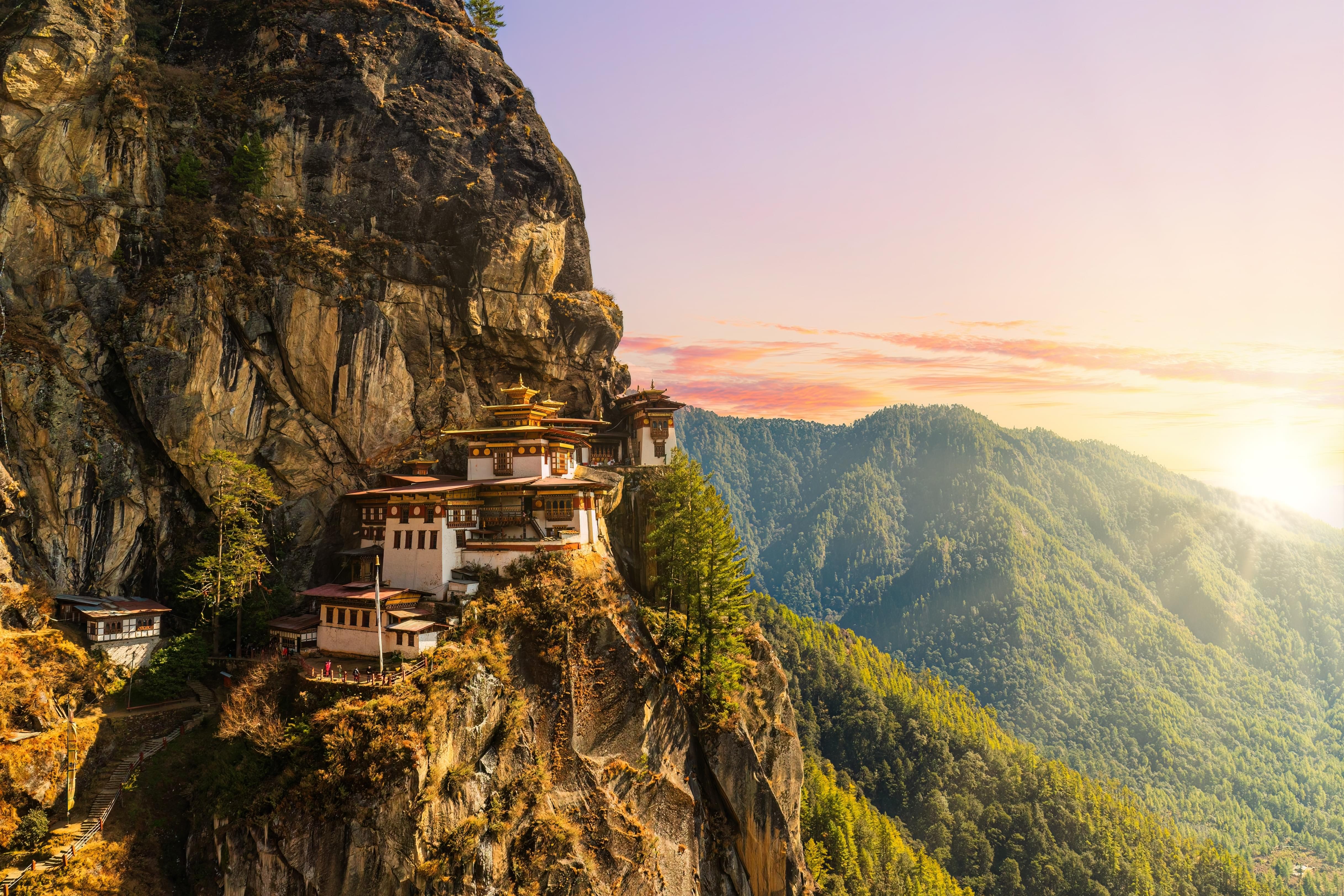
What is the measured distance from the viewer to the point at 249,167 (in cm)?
5066

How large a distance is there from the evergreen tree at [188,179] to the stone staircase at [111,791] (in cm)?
3119

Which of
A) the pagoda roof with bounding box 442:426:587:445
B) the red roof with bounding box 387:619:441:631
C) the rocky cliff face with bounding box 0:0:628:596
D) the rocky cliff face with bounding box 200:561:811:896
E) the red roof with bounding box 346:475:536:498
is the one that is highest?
the rocky cliff face with bounding box 0:0:628:596

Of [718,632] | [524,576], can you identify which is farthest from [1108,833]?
[524,576]

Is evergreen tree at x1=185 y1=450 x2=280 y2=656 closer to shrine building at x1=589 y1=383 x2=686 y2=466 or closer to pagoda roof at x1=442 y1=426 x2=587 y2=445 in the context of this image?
pagoda roof at x1=442 y1=426 x2=587 y2=445

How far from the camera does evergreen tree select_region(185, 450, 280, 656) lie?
40.4m

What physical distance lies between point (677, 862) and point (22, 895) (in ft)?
94.2

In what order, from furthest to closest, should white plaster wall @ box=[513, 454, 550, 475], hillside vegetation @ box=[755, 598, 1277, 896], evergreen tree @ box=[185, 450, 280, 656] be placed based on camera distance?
hillside vegetation @ box=[755, 598, 1277, 896] < white plaster wall @ box=[513, 454, 550, 475] < evergreen tree @ box=[185, 450, 280, 656]

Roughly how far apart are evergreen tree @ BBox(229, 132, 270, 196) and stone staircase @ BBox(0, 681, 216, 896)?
32.3 m

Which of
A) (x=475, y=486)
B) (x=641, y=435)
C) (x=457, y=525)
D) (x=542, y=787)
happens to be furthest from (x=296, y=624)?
(x=641, y=435)

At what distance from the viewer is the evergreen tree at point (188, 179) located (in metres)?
48.6

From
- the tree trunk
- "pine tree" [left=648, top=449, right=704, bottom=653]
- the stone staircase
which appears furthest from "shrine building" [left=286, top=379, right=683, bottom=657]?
the stone staircase

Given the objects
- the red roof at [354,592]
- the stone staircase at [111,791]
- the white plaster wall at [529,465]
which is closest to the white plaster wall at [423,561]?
the red roof at [354,592]

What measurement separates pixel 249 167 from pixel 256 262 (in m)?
7.55

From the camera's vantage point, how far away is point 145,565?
44.0 meters
